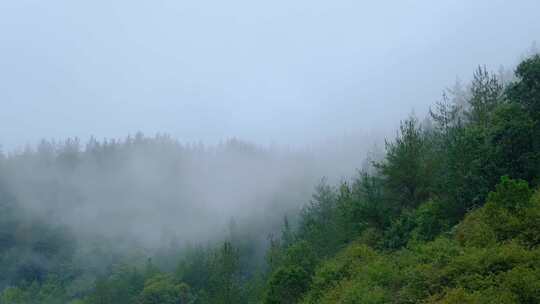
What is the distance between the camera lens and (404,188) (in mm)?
32156

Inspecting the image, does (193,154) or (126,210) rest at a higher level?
(193,154)

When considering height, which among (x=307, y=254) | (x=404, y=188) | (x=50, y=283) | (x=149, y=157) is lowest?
(x=50, y=283)

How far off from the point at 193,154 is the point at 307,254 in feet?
484

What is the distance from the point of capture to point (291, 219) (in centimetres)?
10900

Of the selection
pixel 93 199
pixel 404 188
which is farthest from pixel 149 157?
pixel 404 188

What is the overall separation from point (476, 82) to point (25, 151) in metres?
161

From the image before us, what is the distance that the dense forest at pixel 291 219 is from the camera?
1816 centimetres

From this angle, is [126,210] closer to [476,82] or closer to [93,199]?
[93,199]

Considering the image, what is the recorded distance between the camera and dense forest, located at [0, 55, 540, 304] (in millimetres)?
18156

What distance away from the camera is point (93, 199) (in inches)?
5753

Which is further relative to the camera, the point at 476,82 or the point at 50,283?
the point at 50,283

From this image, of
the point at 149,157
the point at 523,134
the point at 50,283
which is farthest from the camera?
the point at 149,157

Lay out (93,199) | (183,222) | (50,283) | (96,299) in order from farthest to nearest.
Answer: (93,199)
(183,222)
(50,283)
(96,299)

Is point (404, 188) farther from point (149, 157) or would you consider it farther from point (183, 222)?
point (149, 157)
